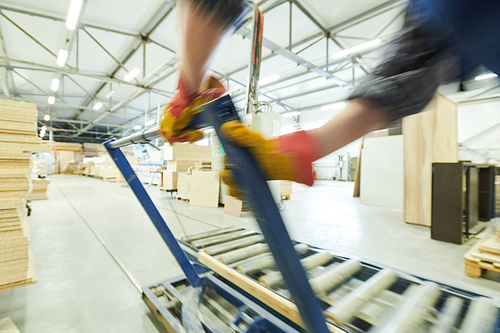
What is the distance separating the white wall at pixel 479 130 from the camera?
28.5 ft

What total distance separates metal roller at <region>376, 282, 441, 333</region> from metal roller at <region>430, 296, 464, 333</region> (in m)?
0.05

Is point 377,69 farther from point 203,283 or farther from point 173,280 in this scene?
point 173,280

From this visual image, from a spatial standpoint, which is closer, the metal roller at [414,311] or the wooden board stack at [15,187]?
the metal roller at [414,311]

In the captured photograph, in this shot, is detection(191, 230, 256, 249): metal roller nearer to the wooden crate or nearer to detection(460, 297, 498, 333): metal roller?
detection(460, 297, 498, 333): metal roller

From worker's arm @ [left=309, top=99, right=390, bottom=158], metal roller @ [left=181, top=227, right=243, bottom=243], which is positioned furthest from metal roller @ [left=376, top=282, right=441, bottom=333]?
metal roller @ [left=181, top=227, right=243, bottom=243]

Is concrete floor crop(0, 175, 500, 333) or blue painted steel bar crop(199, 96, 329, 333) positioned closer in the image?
blue painted steel bar crop(199, 96, 329, 333)

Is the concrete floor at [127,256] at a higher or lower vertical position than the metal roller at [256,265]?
lower

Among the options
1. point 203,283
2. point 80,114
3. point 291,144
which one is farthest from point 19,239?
point 80,114

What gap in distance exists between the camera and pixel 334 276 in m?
1.41

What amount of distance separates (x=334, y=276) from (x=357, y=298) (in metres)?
0.23

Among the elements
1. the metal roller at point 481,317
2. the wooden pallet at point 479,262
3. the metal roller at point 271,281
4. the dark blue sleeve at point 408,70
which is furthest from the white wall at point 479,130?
the dark blue sleeve at point 408,70

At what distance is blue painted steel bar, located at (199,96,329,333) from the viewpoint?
58cm

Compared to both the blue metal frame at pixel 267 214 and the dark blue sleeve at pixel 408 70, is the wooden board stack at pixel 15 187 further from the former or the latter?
the dark blue sleeve at pixel 408 70

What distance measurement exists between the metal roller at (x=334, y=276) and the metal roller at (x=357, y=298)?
4.7 inches
